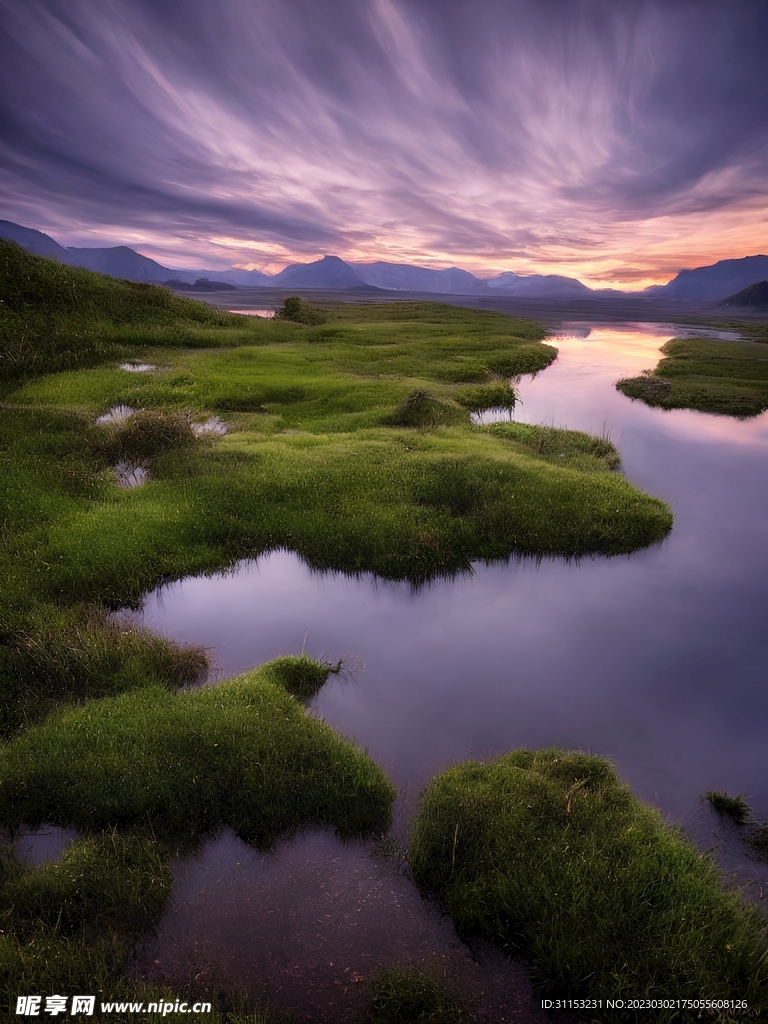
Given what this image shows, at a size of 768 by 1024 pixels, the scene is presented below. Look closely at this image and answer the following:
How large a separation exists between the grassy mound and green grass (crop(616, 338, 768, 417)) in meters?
36.6

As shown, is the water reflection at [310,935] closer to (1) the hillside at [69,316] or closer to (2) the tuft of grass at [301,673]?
(2) the tuft of grass at [301,673]

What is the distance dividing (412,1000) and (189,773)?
3.84 m

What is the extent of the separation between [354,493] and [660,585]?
8.88 metres

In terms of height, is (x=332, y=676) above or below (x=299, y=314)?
below

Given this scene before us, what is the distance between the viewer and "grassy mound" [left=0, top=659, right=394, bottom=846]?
7.05 meters

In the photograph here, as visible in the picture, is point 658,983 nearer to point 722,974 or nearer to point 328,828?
point 722,974

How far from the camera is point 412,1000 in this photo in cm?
521

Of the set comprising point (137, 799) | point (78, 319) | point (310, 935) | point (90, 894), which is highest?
point (78, 319)

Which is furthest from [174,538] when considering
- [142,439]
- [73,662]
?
[142,439]

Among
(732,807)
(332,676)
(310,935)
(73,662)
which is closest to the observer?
(310,935)

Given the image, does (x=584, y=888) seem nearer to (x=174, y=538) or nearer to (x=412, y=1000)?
(x=412, y=1000)

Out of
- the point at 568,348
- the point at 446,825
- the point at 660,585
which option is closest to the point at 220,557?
the point at 446,825

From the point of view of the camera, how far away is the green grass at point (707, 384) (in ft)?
121

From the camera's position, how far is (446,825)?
6.95 meters
